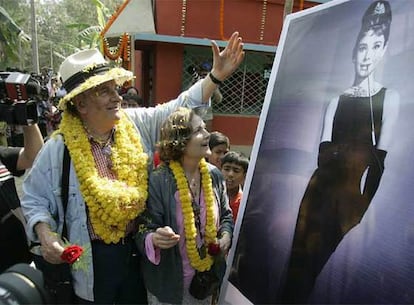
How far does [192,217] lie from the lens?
1.54 metres

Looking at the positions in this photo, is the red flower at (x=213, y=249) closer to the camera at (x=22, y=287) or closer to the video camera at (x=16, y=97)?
the camera at (x=22, y=287)

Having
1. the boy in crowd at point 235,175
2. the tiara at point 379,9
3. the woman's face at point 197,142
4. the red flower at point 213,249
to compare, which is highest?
the tiara at point 379,9

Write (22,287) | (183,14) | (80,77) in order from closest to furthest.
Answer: (22,287), (80,77), (183,14)

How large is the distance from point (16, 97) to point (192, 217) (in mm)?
974

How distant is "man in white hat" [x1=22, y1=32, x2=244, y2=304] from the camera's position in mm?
1533

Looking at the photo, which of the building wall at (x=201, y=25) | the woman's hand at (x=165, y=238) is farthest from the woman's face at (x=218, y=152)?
the building wall at (x=201, y=25)

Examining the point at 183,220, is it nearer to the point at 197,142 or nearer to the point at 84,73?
the point at 197,142

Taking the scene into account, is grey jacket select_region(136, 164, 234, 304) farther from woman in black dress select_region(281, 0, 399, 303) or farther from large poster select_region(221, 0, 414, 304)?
woman in black dress select_region(281, 0, 399, 303)

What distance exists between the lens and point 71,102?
1658mm

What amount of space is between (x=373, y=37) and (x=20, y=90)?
1.44 m

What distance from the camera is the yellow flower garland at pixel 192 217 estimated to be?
1.53 m

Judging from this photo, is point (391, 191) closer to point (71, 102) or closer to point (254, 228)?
point (254, 228)

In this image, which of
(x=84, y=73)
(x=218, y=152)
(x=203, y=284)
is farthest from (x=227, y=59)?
(x=218, y=152)

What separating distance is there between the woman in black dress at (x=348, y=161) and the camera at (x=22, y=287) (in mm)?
824
